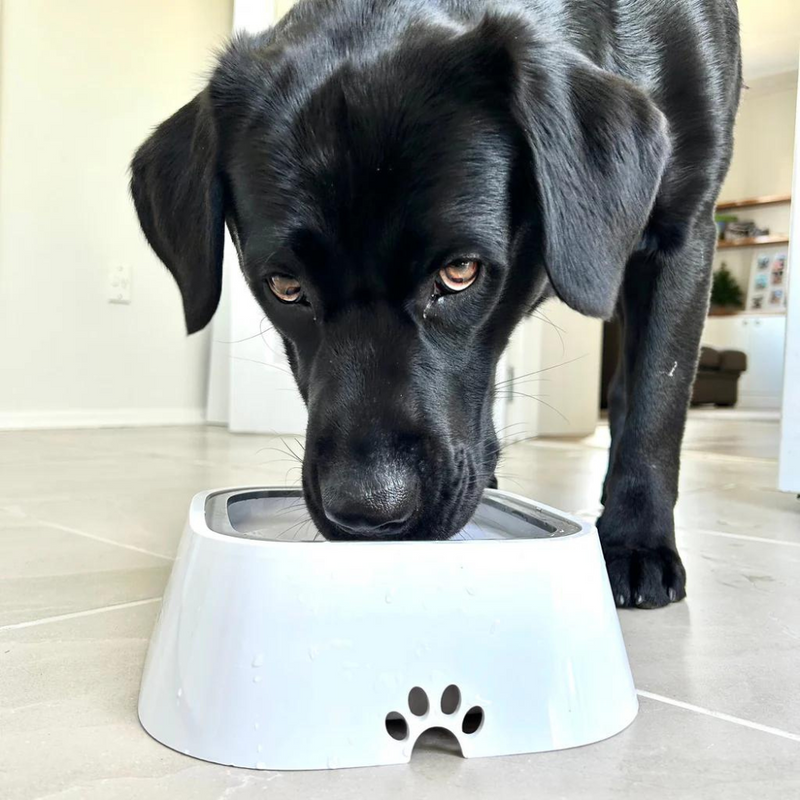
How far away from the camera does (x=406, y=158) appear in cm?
108

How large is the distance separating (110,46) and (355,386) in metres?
3.75

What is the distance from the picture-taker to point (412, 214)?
3.48ft

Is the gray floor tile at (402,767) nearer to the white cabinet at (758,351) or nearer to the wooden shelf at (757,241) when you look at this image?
the white cabinet at (758,351)


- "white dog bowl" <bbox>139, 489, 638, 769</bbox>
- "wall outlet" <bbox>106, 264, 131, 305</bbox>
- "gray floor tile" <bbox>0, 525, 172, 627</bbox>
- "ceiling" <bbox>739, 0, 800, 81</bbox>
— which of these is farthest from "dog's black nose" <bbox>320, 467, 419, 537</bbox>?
"ceiling" <bbox>739, 0, 800, 81</bbox>

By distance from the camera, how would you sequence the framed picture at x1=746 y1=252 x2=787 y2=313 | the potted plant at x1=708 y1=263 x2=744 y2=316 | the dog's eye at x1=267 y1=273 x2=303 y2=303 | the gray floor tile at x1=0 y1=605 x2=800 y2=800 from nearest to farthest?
the gray floor tile at x1=0 y1=605 x2=800 y2=800 < the dog's eye at x1=267 y1=273 x2=303 y2=303 < the framed picture at x1=746 y1=252 x2=787 y2=313 < the potted plant at x1=708 y1=263 x2=744 y2=316

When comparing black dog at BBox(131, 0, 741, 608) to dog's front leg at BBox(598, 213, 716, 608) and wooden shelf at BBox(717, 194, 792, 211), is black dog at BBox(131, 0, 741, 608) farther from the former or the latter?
wooden shelf at BBox(717, 194, 792, 211)

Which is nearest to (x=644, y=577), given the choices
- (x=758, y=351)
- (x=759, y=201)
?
(x=758, y=351)

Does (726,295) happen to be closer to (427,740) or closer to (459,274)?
(459,274)

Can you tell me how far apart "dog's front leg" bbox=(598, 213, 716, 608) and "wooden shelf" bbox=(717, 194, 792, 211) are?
31.9ft

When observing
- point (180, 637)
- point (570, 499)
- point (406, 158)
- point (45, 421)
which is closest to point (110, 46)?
point (45, 421)

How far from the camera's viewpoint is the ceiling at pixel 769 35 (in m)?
7.72

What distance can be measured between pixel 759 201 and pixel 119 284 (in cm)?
865

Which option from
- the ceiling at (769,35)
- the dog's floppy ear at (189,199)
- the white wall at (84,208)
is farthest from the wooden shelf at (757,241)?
the dog's floppy ear at (189,199)

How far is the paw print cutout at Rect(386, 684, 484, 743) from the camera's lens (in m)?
0.71
